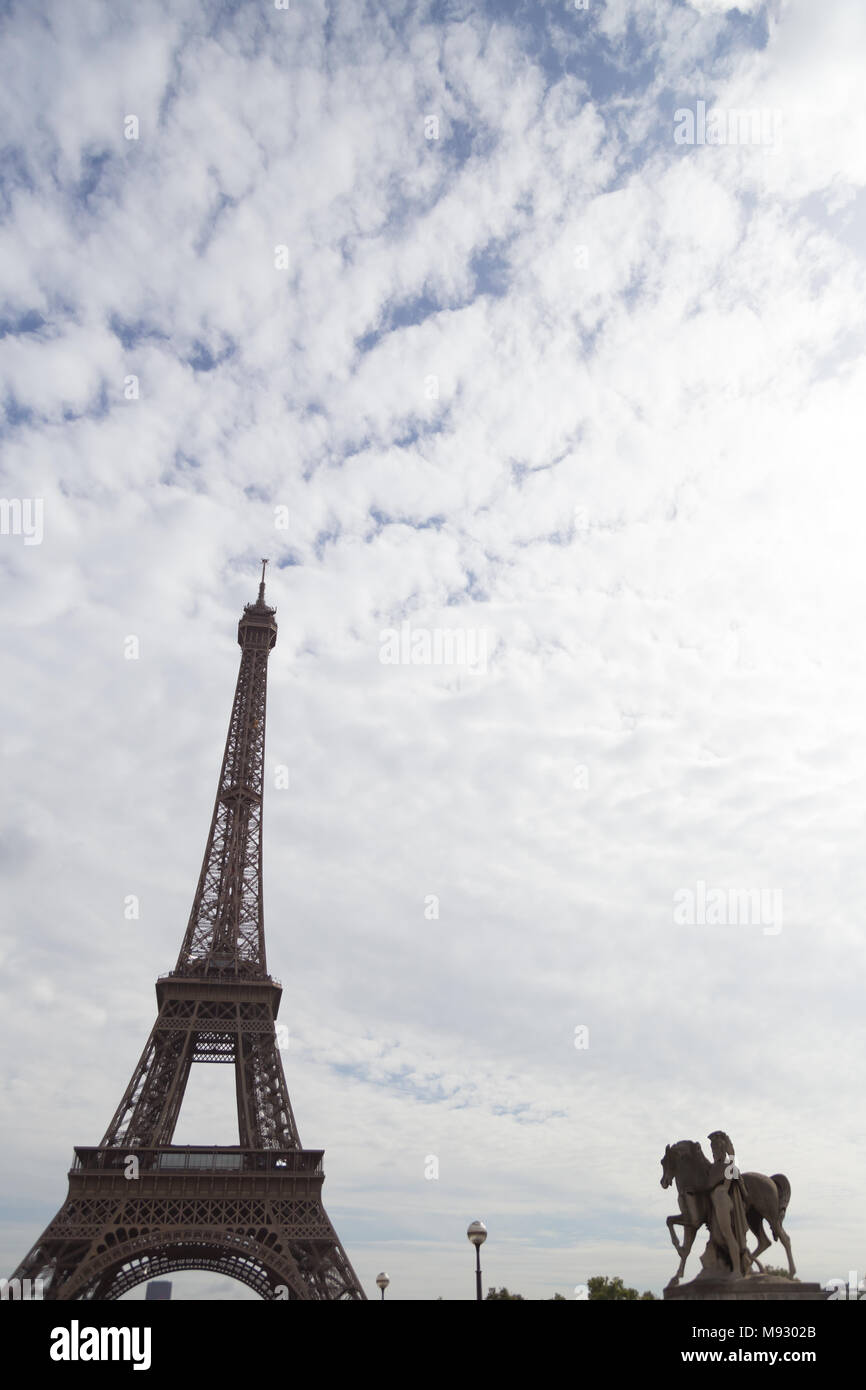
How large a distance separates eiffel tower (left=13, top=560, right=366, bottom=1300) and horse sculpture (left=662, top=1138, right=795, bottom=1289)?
134 feet

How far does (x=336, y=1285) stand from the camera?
189 ft

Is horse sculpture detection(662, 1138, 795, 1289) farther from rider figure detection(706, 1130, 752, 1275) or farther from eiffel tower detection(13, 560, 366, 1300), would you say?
eiffel tower detection(13, 560, 366, 1300)

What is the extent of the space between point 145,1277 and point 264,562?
61.8m

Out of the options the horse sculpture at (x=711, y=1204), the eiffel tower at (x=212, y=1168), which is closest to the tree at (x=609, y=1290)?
the eiffel tower at (x=212, y=1168)

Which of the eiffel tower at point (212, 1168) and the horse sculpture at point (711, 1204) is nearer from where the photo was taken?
the horse sculpture at point (711, 1204)

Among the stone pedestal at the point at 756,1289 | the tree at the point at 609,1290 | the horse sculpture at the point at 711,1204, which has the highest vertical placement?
the horse sculpture at the point at 711,1204

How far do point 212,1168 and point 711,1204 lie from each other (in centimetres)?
4680

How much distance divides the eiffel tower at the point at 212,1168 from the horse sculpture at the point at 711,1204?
1603 inches

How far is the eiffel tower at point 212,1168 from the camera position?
5806 cm

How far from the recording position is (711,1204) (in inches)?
915
